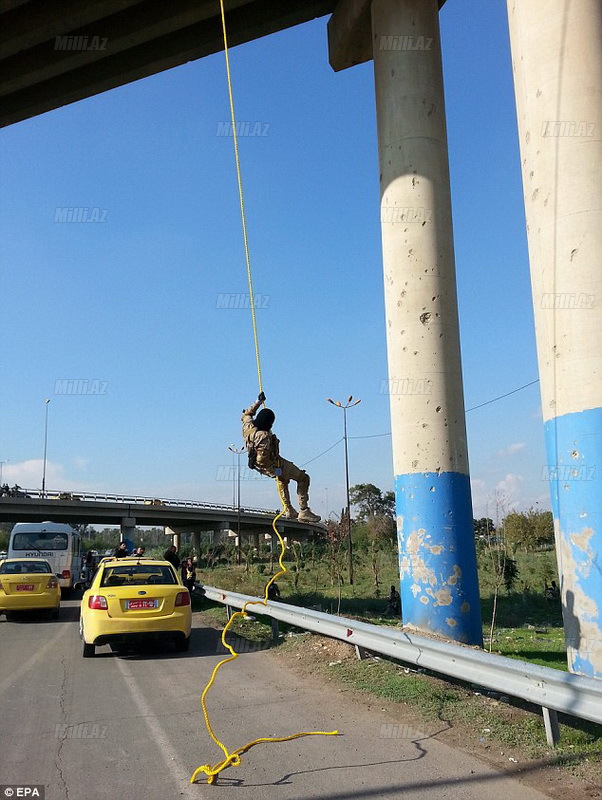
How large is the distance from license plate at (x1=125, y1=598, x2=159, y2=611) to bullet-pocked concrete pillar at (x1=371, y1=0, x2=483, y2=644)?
13.2 ft

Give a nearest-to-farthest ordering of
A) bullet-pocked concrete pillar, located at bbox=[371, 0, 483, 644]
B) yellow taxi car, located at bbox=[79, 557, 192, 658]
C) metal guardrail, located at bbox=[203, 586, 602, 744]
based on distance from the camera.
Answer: metal guardrail, located at bbox=[203, 586, 602, 744] < bullet-pocked concrete pillar, located at bbox=[371, 0, 483, 644] < yellow taxi car, located at bbox=[79, 557, 192, 658]

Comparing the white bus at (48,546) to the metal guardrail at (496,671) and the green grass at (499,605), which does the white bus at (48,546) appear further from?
the metal guardrail at (496,671)

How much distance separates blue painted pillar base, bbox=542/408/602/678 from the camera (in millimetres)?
7406

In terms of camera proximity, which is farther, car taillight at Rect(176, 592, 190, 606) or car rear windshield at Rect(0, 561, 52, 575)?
car rear windshield at Rect(0, 561, 52, 575)

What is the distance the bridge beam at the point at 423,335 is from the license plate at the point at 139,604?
4020mm

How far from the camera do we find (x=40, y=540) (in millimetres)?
26375

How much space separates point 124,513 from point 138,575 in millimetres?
49511

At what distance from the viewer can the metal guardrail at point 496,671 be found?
16.2 feet

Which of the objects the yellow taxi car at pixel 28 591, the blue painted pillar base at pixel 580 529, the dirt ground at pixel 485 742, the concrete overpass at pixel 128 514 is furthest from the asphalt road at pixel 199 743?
the concrete overpass at pixel 128 514

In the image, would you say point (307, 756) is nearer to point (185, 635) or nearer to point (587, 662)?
point (587, 662)

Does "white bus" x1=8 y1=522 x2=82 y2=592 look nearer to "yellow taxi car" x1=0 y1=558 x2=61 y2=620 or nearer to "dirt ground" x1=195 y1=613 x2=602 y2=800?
"yellow taxi car" x1=0 y1=558 x2=61 y2=620

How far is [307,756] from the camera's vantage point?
5.45 meters

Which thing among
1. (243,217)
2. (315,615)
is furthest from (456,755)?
(243,217)

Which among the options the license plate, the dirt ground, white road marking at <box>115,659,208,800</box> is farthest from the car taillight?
white road marking at <box>115,659,208,800</box>
